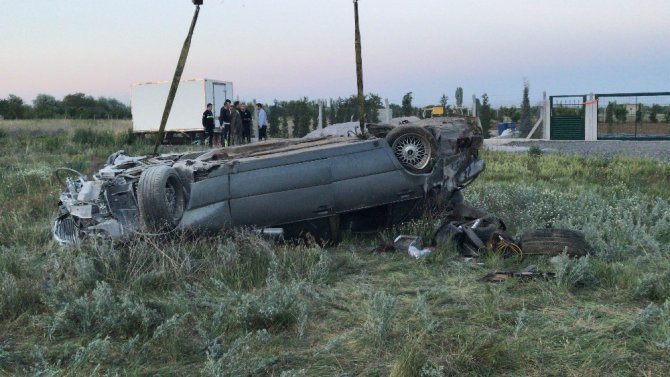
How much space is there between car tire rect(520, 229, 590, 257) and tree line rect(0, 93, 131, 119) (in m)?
43.3

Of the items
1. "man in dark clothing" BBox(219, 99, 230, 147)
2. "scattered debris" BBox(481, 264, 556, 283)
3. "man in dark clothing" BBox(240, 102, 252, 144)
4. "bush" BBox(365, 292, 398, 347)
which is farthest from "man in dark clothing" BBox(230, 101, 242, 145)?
"bush" BBox(365, 292, 398, 347)

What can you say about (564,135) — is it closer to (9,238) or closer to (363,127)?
(363,127)

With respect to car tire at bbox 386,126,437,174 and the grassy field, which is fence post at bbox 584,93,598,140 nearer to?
the grassy field

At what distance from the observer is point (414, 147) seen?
6609 millimetres

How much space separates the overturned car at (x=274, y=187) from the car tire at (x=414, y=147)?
10 mm

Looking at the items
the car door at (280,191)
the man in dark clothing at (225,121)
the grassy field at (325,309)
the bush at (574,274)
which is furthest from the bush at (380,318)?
the man in dark clothing at (225,121)

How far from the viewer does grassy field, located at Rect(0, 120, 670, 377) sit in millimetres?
3551

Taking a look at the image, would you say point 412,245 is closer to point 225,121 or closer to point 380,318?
point 380,318

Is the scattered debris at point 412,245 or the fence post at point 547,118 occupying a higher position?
the fence post at point 547,118

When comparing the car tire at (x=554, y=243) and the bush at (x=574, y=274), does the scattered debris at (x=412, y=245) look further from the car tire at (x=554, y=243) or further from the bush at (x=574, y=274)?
the bush at (x=574, y=274)

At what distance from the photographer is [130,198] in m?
5.83

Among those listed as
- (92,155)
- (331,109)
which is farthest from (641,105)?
(92,155)

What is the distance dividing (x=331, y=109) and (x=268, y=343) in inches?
1022

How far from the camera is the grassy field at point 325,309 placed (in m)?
3.55
